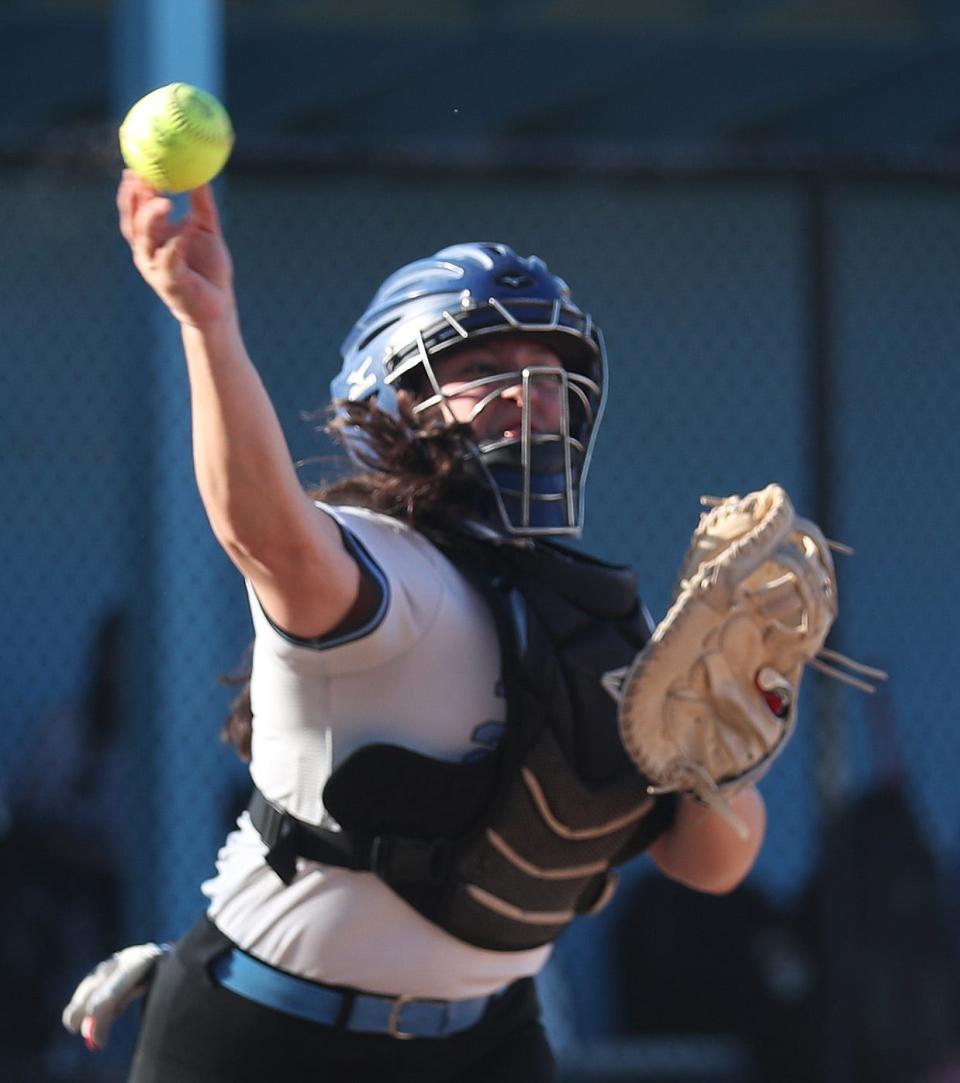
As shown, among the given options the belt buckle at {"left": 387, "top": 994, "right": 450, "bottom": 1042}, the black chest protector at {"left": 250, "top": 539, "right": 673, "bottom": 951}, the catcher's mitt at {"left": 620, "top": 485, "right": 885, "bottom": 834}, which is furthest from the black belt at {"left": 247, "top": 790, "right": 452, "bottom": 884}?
the catcher's mitt at {"left": 620, "top": 485, "right": 885, "bottom": 834}

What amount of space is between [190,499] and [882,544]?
3562 mm

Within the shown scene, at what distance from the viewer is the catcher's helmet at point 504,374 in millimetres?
2650

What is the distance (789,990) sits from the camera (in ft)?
19.6

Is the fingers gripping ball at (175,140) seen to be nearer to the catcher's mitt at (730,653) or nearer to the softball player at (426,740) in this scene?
the softball player at (426,740)

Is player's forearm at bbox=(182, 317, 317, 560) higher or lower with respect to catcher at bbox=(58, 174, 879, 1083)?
higher

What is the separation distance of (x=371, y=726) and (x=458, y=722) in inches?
5.1

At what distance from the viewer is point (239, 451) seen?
7.05 feet

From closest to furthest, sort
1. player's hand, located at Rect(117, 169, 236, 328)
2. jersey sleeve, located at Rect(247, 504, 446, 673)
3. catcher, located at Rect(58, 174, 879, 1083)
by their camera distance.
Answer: player's hand, located at Rect(117, 169, 236, 328) < jersey sleeve, located at Rect(247, 504, 446, 673) < catcher, located at Rect(58, 174, 879, 1083)

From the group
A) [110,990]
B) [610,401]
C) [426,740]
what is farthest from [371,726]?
[610,401]

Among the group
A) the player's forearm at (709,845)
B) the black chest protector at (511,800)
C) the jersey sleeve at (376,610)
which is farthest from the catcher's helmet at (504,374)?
the player's forearm at (709,845)

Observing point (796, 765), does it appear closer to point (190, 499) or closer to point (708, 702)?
point (190, 499)

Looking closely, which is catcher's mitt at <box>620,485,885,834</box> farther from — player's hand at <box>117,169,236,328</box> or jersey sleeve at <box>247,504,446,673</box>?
player's hand at <box>117,169,236,328</box>

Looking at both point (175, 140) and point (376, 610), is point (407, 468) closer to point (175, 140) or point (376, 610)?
point (376, 610)

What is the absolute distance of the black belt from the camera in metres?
2.49
